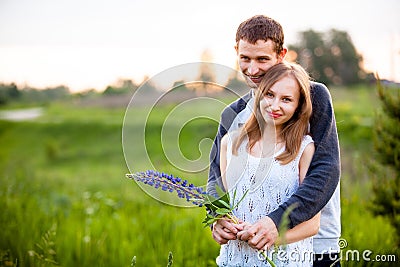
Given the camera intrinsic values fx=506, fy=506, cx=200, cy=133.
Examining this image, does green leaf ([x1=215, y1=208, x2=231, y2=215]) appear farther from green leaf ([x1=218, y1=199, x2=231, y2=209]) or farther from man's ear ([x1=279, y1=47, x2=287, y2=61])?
man's ear ([x1=279, y1=47, x2=287, y2=61])

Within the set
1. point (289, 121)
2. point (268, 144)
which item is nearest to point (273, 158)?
point (268, 144)

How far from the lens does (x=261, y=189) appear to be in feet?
6.79

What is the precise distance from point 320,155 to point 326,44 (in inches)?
475

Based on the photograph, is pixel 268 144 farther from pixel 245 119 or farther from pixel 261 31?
pixel 261 31

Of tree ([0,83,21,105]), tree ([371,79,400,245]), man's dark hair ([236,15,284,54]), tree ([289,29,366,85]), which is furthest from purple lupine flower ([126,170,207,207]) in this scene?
tree ([289,29,366,85])

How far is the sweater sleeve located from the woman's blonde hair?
0.28 ft

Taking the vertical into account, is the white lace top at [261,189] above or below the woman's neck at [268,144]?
below

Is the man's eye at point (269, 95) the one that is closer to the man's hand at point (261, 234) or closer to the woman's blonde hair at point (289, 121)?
the woman's blonde hair at point (289, 121)

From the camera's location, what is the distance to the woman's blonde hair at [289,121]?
2.01 m

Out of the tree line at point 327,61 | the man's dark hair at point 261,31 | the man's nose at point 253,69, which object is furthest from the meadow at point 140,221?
the tree line at point 327,61

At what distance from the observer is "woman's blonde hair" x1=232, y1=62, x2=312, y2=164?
201 centimetres

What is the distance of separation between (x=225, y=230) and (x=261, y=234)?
0.48 feet

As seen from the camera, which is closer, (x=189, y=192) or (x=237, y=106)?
(x=189, y=192)

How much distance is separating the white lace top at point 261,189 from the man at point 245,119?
7 cm
